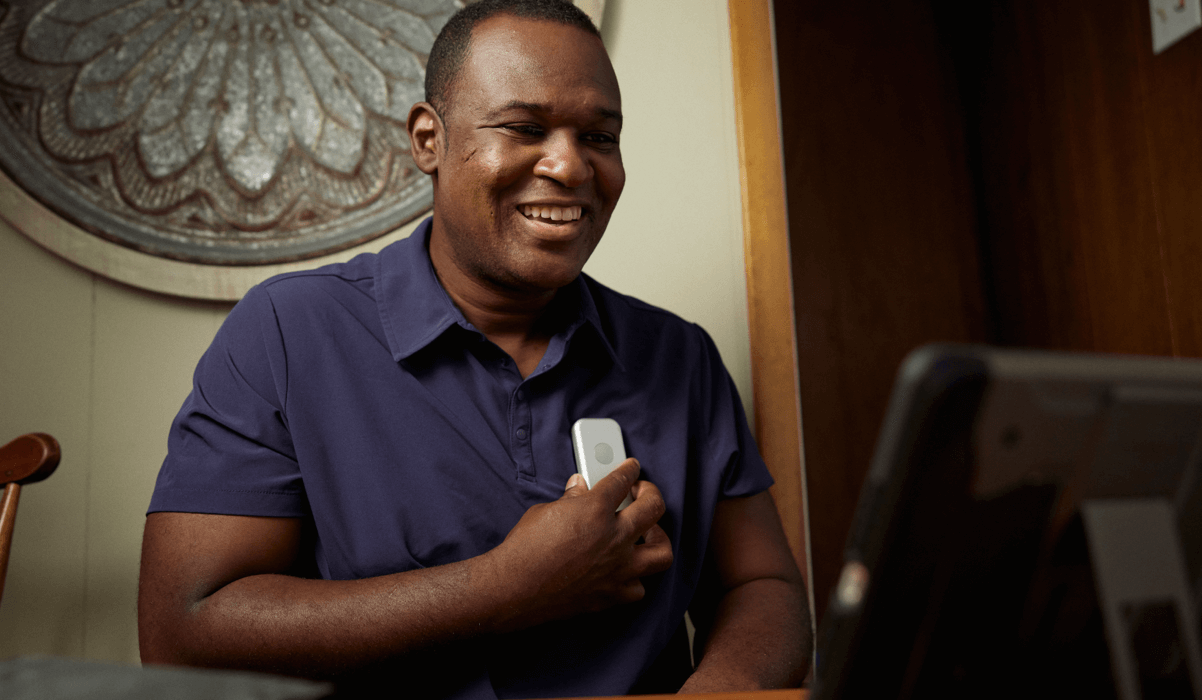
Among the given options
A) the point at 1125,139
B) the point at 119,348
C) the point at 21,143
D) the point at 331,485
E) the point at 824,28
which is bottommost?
the point at 331,485

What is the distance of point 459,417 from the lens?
2.91 feet

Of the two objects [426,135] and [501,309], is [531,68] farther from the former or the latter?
[501,309]

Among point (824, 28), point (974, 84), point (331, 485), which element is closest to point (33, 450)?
point (331, 485)

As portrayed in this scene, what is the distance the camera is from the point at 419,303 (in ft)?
3.07

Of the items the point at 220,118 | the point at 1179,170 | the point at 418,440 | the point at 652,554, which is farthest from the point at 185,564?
the point at 1179,170

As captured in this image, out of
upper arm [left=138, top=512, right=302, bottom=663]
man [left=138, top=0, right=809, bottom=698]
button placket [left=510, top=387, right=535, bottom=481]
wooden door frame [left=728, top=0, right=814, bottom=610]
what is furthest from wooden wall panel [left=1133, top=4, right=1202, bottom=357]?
upper arm [left=138, top=512, right=302, bottom=663]

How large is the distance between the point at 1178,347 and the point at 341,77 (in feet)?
4.26

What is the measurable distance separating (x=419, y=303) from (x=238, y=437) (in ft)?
0.79

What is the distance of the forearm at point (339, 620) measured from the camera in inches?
28.7

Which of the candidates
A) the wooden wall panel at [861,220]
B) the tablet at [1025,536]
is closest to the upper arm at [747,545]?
the wooden wall panel at [861,220]

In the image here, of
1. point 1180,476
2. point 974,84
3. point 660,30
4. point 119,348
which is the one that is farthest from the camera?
point 974,84

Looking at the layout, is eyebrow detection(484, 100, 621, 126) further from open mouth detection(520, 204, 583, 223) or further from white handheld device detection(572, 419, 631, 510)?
white handheld device detection(572, 419, 631, 510)

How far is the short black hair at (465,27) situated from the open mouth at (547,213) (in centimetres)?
16

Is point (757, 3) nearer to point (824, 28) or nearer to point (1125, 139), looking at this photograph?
point (824, 28)
